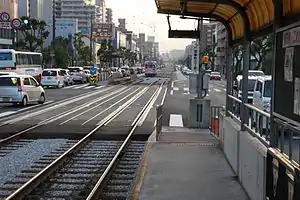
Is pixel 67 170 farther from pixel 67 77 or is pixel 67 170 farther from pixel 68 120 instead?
pixel 67 77

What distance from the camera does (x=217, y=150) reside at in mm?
14719

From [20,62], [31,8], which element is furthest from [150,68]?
[20,62]

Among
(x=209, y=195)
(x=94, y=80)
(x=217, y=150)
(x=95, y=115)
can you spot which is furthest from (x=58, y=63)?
(x=209, y=195)

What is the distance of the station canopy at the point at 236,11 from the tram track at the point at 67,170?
3798 millimetres

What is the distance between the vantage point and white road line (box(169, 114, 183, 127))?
22281 mm

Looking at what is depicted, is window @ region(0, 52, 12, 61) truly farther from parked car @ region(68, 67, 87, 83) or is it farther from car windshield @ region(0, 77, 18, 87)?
car windshield @ region(0, 77, 18, 87)

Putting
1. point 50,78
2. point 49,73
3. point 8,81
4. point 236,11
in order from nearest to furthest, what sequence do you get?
point 236,11
point 8,81
point 50,78
point 49,73

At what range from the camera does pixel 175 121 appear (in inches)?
936

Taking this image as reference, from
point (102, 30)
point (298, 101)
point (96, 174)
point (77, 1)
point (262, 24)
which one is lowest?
point (96, 174)

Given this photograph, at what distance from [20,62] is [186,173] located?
40917 mm

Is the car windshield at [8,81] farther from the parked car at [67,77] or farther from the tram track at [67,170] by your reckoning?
the parked car at [67,77]

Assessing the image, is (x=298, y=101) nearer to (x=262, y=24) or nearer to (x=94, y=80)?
(x=262, y=24)

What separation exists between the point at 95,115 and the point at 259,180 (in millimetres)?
17887

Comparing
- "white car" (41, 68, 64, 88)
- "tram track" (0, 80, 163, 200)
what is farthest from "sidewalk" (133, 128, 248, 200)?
"white car" (41, 68, 64, 88)
